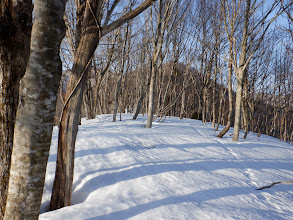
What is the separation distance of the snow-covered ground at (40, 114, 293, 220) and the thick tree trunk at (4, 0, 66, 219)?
551 millimetres

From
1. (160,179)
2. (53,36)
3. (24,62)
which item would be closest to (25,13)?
(24,62)

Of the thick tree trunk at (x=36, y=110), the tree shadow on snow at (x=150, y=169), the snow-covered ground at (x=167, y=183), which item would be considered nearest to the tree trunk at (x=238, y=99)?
the snow-covered ground at (x=167, y=183)

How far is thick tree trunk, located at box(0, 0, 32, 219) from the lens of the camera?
1.69 meters

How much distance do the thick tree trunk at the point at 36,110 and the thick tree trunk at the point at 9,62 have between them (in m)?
0.63

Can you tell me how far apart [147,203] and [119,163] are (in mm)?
1163

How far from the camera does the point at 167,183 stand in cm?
266

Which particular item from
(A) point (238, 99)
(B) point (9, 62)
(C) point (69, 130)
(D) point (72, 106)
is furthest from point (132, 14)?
(A) point (238, 99)

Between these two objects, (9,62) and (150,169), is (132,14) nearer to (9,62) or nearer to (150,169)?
(9,62)

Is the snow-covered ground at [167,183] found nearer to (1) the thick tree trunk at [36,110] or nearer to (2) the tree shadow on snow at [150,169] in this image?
(2) the tree shadow on snow at [150,169]

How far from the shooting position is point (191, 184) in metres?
2.72

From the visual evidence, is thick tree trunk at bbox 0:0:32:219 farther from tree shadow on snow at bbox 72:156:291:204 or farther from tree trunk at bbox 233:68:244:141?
tree trunk at bbox 233:68:244:141

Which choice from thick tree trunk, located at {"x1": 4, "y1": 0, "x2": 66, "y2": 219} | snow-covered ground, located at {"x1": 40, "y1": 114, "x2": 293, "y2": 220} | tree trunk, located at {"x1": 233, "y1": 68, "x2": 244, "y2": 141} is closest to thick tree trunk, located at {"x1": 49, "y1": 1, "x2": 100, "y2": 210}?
snow-covered ground, located at {"x1": 40, "y1": 114, "x2": 293, "y2": 220}

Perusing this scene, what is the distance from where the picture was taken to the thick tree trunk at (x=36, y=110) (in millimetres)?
1308

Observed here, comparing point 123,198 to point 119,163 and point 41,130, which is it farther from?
point 41,130
